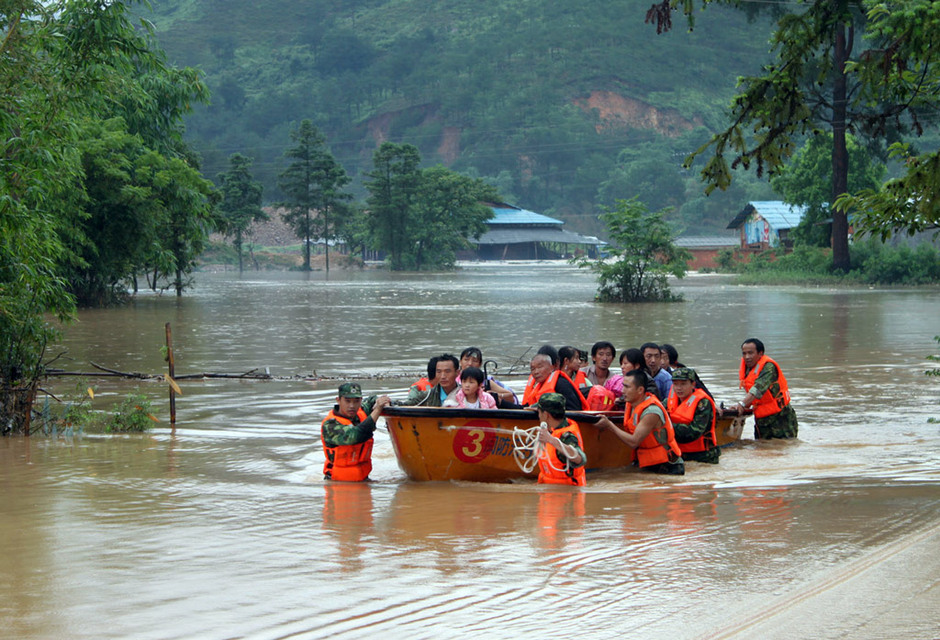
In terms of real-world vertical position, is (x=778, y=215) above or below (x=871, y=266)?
above

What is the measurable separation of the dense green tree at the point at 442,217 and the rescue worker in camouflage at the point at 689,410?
8037 centimetres

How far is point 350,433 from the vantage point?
384 inches

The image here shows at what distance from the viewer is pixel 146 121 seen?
134 ft

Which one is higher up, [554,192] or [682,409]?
[554,192]

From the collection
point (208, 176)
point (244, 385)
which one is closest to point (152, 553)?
point (244, 385)

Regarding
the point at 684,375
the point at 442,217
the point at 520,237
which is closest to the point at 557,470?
the point at 684,375

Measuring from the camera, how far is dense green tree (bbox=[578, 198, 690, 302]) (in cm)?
4150

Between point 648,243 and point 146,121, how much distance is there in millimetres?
19145

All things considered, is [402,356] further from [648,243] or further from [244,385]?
[648,243]

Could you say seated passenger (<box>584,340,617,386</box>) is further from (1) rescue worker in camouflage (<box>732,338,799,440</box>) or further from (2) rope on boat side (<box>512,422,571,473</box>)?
(2) rope on boat side (<box>512,422,571,473</box>)

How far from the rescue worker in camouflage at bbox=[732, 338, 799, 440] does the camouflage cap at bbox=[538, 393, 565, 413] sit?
354cm

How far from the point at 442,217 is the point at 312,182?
38.1 ft

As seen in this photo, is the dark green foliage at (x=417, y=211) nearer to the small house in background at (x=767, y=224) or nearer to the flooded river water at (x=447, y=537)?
the small house in background at (x=767, y=224)

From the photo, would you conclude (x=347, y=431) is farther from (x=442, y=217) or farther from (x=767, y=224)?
(x=442, y=217)
